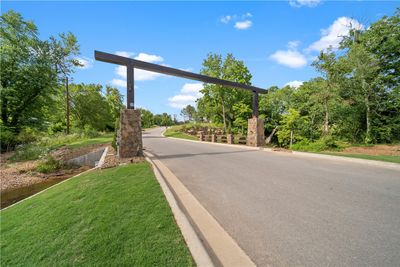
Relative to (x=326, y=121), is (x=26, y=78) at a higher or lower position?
higher

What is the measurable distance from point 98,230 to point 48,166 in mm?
9095

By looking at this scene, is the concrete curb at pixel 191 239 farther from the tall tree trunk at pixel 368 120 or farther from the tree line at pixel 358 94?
the tall tree trunk at pixel 368 120

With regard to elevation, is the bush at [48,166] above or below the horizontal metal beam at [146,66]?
below

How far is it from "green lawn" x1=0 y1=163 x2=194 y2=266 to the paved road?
952mm

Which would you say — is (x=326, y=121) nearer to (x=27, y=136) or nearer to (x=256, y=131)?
(x=256, y=131)

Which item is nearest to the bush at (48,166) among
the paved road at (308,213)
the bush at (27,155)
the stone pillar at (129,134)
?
the bush at (27,155)

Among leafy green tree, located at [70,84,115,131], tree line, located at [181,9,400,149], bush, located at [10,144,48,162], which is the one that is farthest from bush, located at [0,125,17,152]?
tree line, located at [181,9,400,149]

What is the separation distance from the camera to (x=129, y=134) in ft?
28.9

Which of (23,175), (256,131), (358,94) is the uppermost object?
(358,94)

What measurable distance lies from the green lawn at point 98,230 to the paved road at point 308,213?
952mm

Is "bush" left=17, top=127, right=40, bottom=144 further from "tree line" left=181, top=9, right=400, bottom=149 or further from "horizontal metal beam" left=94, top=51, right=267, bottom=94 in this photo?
"tree line" left=181, top=9, right=400, bottom=149

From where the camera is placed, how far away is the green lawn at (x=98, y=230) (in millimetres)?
2330

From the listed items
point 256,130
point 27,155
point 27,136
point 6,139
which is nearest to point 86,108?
point 27,136

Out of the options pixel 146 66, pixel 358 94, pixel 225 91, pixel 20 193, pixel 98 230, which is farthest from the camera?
pixel 225 91
